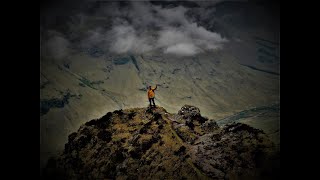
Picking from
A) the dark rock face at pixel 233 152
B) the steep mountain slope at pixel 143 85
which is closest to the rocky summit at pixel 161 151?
the dark rock face at pixel 233 152

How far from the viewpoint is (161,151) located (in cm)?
955

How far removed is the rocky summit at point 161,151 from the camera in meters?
9.23

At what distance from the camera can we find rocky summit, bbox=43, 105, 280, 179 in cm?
923

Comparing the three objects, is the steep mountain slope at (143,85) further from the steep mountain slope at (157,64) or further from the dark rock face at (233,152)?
the dark rock face at (233,152)

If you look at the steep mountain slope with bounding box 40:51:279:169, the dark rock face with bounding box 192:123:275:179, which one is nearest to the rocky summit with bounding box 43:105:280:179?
the dark rock face with bounding box 192:123:275:179

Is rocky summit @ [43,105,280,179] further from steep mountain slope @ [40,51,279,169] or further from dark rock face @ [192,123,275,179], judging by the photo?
steep mountain slope @ [40,51,279,169]

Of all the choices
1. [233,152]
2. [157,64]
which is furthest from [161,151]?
[157,64]

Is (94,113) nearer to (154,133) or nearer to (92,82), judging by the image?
(92,82)

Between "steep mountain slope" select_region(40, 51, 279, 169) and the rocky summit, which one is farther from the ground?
"steep mountain slope" select_region(40, 51, 279, 169)

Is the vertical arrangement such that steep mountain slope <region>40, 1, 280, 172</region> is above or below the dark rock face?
above

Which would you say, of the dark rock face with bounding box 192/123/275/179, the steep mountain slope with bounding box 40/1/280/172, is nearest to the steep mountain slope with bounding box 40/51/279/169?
the steep mountain slope with bounding box 40/1/280/172

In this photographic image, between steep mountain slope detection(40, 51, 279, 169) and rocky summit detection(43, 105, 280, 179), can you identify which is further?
steep mountain slope detection(40, 51, 279, 169)
